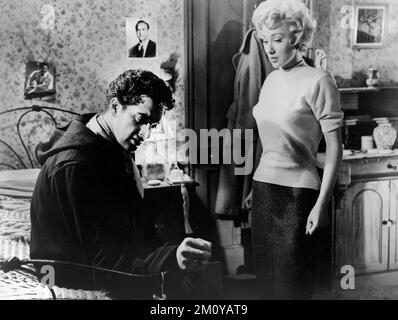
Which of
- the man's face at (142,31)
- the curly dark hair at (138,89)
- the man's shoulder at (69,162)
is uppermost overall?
the man's face at (142,31)

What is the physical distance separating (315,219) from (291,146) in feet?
1.20

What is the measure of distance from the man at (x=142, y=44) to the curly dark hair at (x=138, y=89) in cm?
8

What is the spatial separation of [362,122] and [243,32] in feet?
2.39

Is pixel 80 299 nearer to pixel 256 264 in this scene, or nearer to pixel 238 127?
pixel 256 264

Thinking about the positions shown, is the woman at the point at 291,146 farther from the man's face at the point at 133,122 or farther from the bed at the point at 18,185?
the bed at the point at 18,185

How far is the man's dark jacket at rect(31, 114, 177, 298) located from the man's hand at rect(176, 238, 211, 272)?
63 mm

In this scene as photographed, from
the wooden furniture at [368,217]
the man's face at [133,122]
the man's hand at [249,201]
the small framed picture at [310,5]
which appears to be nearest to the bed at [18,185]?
the man's face at [133,122]

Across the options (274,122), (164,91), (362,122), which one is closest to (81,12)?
(164,91)

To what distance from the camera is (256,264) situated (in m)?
3.04

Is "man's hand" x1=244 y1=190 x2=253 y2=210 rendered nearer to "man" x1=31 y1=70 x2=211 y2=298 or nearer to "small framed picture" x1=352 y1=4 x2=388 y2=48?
"man" x1=31 y1=70 x2=211 y2=298

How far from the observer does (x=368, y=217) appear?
3.10m

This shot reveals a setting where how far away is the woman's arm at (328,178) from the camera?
2922 millimetres

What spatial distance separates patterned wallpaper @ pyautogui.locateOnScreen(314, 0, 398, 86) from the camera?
298cm
